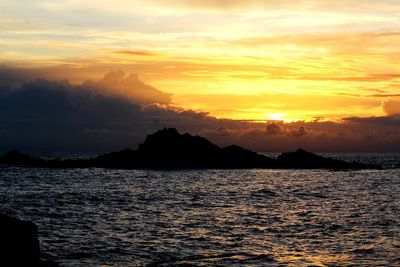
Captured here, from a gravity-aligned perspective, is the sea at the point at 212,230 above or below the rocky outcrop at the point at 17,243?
below

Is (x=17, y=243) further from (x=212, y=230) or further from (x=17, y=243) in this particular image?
(x=212, y=230)

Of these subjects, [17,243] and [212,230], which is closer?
[17,243]

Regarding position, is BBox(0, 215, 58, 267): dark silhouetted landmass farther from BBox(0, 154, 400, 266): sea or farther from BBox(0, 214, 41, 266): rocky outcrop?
BBox(0, 154, 400, 266): sea

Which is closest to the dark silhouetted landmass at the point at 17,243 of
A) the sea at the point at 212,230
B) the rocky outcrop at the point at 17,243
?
the rocky outcrop at the point at 17,243

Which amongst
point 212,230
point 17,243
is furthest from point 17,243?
point 212,230

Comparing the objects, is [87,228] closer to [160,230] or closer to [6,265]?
[160,230]

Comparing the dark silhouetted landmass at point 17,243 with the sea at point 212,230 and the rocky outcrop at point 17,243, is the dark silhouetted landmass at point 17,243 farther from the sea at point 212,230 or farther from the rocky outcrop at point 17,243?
the sea at point 212,230

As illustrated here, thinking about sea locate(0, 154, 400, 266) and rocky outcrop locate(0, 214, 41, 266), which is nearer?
rocky outcrop locate(0, 214, 41, 266)

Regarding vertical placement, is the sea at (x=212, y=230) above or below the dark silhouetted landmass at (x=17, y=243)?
below

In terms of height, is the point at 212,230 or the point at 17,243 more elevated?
the point at 17,243

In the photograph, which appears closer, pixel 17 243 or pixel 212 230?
pixel 17 243

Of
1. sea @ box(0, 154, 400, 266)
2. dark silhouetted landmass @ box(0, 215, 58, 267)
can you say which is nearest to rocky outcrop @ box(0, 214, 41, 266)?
dark silhouetted landmass @ box(0, 215, 58, 267)

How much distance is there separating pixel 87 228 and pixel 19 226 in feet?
56.2

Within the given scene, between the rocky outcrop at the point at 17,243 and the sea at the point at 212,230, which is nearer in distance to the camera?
the rocky outcrop at the point at 17,243
